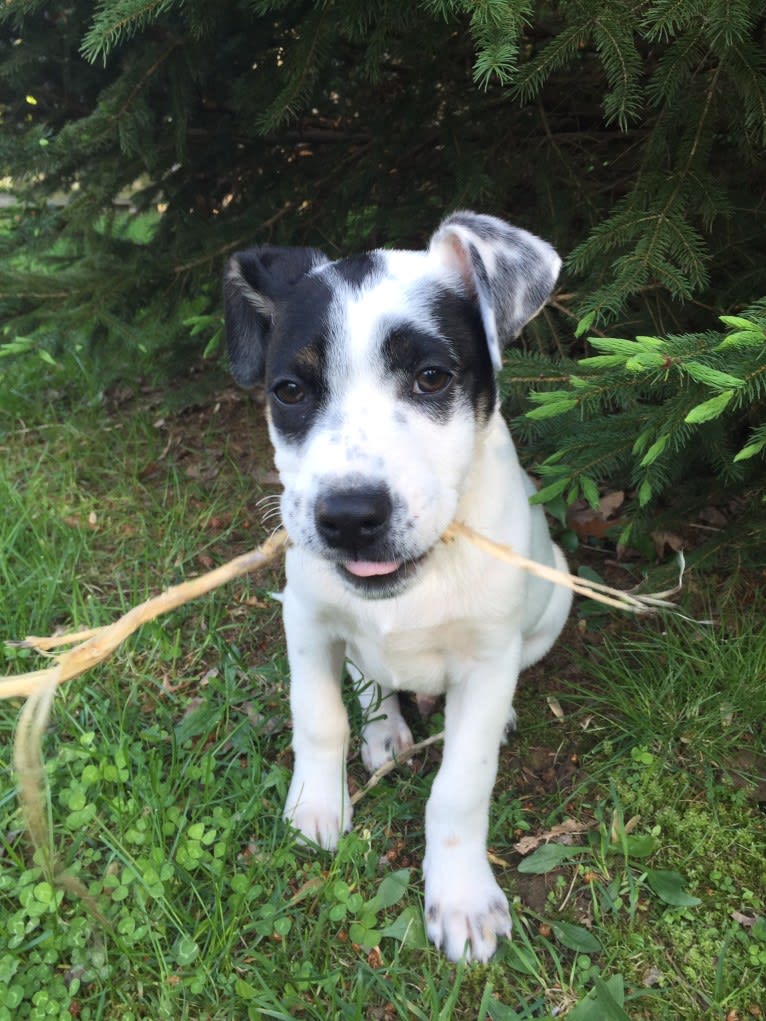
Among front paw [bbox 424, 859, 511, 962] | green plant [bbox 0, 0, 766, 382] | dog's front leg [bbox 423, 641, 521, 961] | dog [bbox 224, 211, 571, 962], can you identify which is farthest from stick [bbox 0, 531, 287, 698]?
green plant [bbox 0, 0, 766, 382]

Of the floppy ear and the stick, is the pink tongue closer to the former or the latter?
the stick

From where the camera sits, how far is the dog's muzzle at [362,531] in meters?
1.94

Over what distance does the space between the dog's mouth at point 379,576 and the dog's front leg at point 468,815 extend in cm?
46

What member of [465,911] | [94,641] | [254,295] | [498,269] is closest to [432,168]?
[254,295]

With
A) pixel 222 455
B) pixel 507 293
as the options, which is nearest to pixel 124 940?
pixel 507 293

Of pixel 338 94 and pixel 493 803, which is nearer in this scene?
pixel 493 803

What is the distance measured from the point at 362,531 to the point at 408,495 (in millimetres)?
143

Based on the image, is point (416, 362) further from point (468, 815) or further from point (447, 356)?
point (468, 815)

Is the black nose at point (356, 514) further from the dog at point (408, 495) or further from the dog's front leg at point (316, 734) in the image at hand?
the dog's front leg at point (316, 734)

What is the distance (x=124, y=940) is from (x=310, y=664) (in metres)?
0.94

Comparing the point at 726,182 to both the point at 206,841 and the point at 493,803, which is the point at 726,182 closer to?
the point at 493,803

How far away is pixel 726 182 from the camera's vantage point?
324 cm

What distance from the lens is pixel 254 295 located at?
2615 millimetres

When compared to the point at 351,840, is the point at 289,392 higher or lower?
higher
